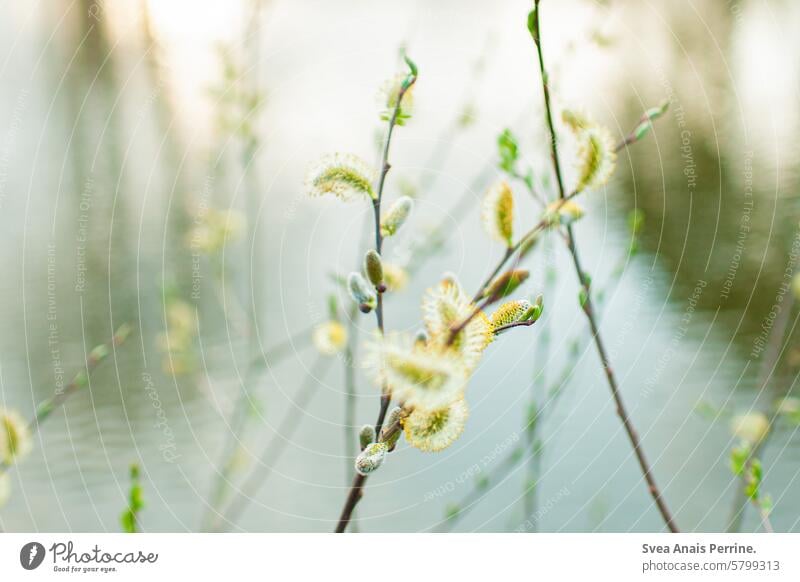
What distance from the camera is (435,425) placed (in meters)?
0.26

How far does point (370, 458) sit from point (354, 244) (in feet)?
1.88

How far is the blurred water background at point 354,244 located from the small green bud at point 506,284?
37 cm

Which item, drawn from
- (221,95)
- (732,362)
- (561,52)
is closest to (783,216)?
(732,362)

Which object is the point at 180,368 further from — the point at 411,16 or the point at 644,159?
the point at 644,159

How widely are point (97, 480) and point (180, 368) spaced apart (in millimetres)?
172

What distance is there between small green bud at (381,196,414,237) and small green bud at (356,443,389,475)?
0.09 metres

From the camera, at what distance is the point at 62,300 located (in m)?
1.05
